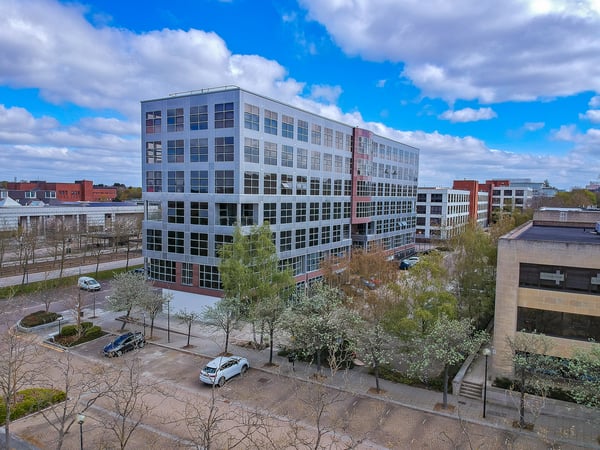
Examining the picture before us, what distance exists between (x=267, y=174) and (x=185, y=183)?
23.4 feet

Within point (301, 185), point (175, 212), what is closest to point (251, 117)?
point (301, 185)

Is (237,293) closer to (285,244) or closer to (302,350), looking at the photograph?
(302,350)

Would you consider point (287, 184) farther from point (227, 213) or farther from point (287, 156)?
point (227, 213)

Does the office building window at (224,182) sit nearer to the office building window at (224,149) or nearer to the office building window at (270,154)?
the office building window at (224,149)

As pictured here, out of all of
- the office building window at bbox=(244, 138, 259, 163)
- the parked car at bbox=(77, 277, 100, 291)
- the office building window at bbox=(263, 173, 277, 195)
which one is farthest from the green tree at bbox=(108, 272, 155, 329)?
the parked car at bbox=(77, 277, 100, 291)

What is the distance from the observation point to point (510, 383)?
74.7 feet

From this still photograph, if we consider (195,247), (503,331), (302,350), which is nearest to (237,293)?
(302,350)

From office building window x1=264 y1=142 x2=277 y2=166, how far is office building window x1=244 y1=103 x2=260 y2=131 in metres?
2.13

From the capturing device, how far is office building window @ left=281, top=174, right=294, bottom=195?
3859 cm

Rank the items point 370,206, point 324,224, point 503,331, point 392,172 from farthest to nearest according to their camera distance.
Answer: point 392,172
point 370,206
point 324,224
point 503,331

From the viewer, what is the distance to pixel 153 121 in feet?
122

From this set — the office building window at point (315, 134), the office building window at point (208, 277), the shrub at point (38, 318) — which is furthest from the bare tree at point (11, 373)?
the office building window at point (315, 134)

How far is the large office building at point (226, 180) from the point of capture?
34031mm

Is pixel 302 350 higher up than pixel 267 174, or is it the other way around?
pixel 267 174
